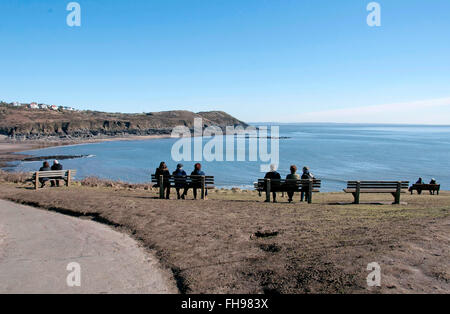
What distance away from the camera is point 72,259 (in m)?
7.65

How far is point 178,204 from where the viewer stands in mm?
13266

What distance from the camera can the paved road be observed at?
6195 mm

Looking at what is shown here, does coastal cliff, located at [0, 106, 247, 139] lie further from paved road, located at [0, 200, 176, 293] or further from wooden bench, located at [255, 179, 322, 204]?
paved road, located at [0, 200, 176, 293]

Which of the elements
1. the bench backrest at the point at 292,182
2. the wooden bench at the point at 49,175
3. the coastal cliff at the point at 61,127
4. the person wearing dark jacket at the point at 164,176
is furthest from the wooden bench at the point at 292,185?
the coastal cliff at the point at 61,127

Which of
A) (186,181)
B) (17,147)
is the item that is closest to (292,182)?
(186,181)

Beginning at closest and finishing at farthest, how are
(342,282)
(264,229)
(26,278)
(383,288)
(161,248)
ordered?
(383,288) < (342,282) < (26,278) < (161,248) < (264,229)

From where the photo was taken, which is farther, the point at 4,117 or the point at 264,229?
the point at 4,117

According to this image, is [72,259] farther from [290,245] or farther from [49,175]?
[49,175]

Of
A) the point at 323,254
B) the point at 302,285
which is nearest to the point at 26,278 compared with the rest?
the point at 302,285

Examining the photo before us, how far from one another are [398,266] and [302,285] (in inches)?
66.8

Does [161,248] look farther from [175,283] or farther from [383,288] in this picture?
[383,288]

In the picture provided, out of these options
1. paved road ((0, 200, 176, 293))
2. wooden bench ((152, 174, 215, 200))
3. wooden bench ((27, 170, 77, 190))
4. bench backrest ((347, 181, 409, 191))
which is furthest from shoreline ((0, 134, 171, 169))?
bench backrest ((347, 181, 409, 191))

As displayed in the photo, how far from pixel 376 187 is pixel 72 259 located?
11426 mm

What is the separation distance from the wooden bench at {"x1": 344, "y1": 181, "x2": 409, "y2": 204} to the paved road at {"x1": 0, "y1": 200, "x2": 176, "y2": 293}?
9.07 m
